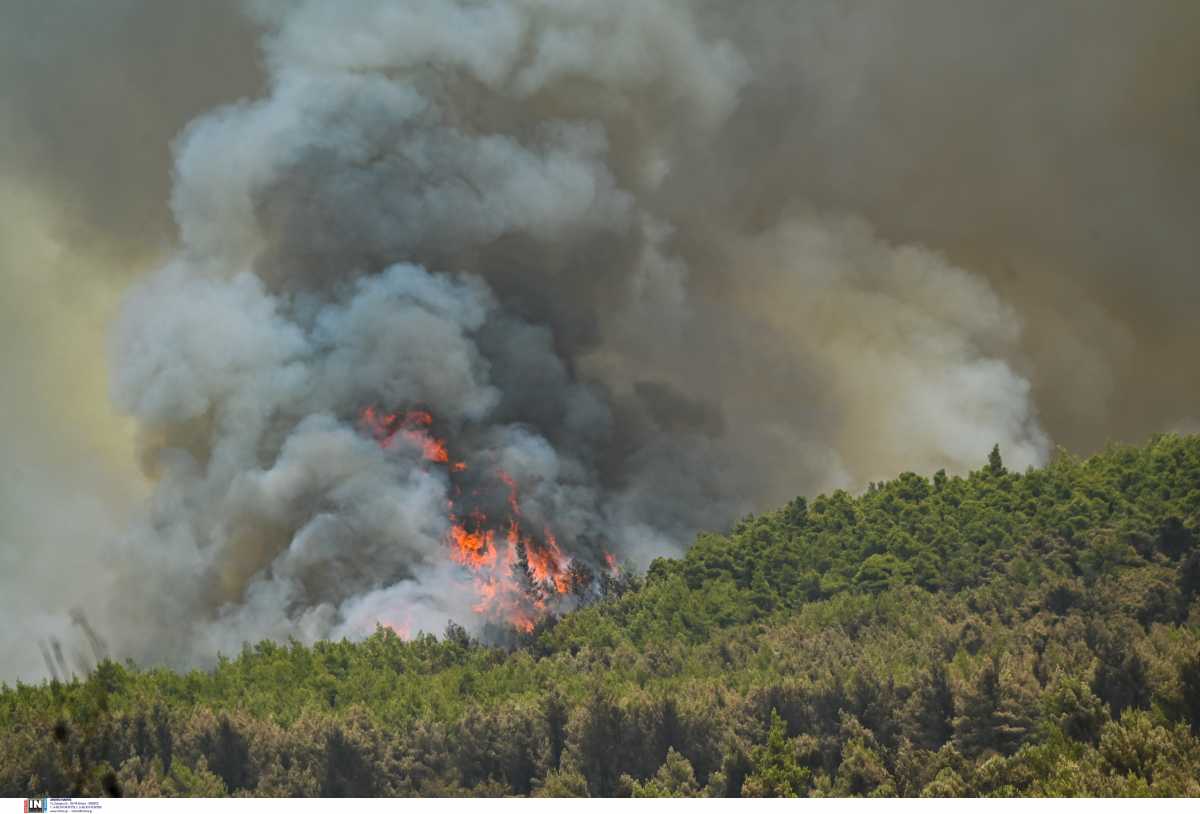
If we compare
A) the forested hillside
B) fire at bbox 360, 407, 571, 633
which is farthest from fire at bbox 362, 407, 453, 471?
the forested hillside

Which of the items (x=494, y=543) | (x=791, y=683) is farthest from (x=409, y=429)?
(x=791, y=683)

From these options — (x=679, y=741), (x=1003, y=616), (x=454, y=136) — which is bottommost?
(x=679, y=741)

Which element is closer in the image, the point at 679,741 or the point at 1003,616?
the point at 679,741

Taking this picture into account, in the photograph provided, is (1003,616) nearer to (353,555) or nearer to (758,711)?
(758,711)

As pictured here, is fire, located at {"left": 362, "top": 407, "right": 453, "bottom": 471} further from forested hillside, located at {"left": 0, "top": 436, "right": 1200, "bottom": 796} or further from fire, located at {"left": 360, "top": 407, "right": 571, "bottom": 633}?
forested hillside, located at {"left": 0, "top": 436, "right": 1200, "bottom": 796}

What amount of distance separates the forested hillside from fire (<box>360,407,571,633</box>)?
3133 millimetres

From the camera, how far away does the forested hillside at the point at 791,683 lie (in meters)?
31.7

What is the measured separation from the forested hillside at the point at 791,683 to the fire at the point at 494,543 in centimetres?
313

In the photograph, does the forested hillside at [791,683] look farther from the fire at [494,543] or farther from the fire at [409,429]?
the fire at [409,429]

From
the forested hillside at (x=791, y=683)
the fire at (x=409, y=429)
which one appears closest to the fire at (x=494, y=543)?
the fire at (x=409, y=429)

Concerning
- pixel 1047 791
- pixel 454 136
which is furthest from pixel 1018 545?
pixel 454 136

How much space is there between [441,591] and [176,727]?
1405cm
